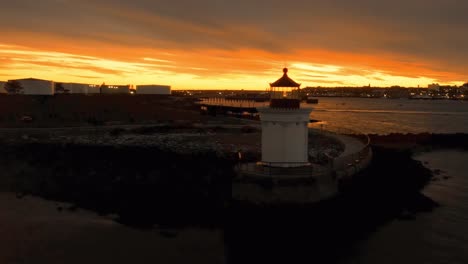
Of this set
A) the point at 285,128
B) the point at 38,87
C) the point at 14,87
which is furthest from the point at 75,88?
the point at 285,128

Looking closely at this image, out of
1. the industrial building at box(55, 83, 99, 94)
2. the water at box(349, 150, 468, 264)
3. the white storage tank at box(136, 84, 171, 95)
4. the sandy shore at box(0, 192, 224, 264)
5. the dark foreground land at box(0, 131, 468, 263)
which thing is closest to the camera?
the sandy shore at box(0, 192, 224, 264)

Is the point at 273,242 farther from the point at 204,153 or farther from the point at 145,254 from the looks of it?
the point at 204,153

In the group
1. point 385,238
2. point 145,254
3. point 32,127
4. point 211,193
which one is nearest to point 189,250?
point 145,254

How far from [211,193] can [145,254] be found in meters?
6.40

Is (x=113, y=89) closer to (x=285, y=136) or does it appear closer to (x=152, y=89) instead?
(x=152, y=89)

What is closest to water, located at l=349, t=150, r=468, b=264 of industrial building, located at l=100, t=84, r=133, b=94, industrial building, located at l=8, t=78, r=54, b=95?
industrial building, located at l=8, t=78, r=54, b=95

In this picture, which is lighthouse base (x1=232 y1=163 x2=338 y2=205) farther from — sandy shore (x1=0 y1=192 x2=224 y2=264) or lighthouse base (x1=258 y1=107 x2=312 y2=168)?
sandy shore (x1=0 y1=192 x2=224 y2=264)

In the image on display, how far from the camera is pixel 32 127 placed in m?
42.3

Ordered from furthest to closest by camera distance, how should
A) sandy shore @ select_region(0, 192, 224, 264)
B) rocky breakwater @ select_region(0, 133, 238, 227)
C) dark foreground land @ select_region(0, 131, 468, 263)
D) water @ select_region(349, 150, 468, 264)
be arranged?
1. rocky breakwater @ select_region(0, 133, 238, 227)
2. dark foreground land @ select_region(0, 131, 468, 263)
3. water @ select_region(349, 150, 468, 264)
4. sandy shore @ select_region(0, 192, 224, 264)

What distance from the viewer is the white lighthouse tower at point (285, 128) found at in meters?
17.2

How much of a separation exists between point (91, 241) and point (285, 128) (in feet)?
29.3

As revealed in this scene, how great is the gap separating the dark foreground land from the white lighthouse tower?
6.78ft

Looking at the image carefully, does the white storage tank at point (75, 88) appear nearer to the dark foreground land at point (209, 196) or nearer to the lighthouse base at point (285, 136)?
the dark foreground land at point (209, 196)

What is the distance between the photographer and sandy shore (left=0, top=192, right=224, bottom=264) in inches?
592
